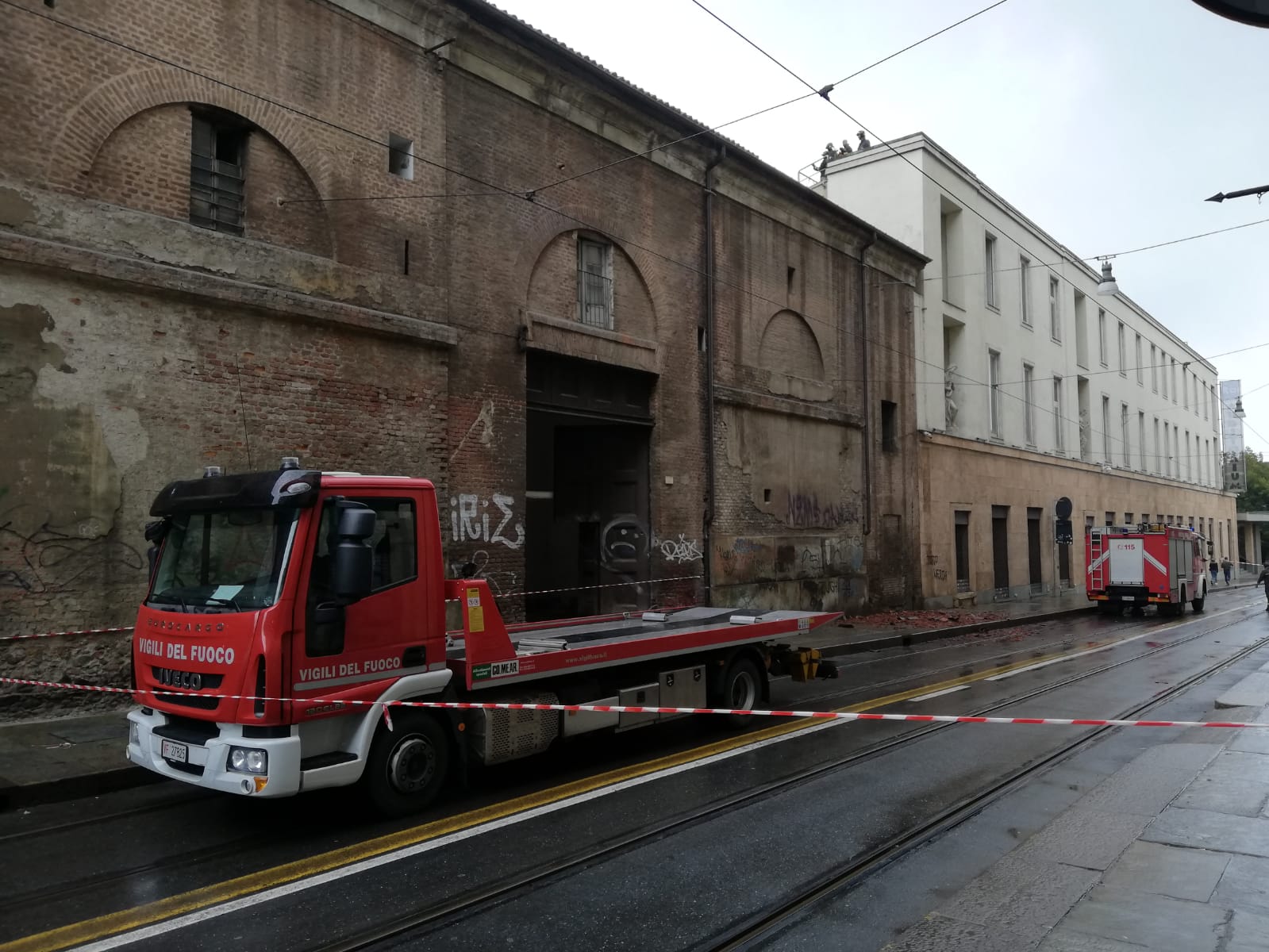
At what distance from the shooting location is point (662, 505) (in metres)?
16.7

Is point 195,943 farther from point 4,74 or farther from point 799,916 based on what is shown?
point 4,74

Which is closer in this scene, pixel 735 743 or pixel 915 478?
pixel 735 743

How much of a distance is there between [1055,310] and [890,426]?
14730mm

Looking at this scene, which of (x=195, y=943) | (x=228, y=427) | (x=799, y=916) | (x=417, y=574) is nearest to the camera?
(x=195, y=943)

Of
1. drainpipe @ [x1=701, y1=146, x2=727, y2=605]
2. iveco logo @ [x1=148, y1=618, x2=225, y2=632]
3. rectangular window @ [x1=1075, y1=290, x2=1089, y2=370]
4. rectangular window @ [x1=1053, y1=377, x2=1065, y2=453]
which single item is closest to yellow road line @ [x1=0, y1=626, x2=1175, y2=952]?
iveco logo @ [x1=148, y1=618, x2=225, y2=632]

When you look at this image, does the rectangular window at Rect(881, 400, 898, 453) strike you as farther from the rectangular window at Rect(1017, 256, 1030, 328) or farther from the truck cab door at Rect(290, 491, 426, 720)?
the truck cab door at Rect(290, 491, 426, 720)

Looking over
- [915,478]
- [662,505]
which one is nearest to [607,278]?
[662,505]

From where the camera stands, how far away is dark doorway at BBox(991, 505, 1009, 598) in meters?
28.3

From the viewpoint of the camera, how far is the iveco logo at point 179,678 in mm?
5652

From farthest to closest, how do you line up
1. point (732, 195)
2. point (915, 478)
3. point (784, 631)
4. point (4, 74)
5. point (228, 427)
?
1. point (915, 478)
2. point (732, 195)
3. point (228, 427)
4. point (784, 631)
5. point (4, 74)

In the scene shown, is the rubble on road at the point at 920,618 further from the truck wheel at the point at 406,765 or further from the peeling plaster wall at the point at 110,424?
the truck wheel at the point at 406,765

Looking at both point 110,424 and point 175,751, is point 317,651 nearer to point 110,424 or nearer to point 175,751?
point 175,751

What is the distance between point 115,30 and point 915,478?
20343 mm

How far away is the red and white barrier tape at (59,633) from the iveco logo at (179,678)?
3.80 meters
